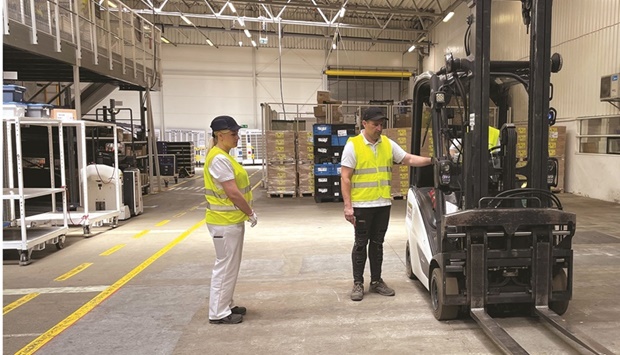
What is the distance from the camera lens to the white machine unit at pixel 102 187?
9.72m

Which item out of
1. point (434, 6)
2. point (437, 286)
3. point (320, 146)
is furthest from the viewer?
point (434, 6)

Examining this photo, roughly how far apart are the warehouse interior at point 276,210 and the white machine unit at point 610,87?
0.07 metres

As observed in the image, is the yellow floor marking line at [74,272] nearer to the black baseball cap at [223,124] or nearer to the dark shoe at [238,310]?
the dark shoe at [238,310]

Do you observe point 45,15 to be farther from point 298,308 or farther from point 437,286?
point 437,286

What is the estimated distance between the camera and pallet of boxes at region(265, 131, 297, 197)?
13805 millimetres

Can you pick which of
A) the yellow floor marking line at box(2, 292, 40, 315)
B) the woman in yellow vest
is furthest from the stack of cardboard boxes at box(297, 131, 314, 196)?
the woman in yellow vest

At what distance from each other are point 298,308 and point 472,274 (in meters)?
1.90

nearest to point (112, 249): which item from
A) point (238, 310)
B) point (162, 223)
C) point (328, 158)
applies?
point (162, 223)

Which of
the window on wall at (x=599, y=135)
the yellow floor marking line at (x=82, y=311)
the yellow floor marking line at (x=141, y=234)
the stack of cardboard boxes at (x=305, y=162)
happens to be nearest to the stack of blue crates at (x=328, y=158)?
the stack of cardboard boxes at (x=305, y=162)

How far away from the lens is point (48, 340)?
12.8 ft

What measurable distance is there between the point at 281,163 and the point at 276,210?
2755 mm

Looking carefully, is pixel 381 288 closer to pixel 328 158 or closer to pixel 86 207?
pixel 86 207

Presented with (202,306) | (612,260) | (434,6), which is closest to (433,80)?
(202,306)

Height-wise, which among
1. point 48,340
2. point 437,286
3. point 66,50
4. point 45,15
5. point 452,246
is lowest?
point 48,340
